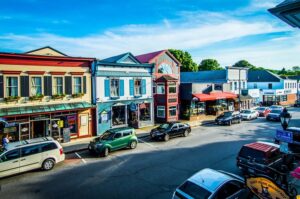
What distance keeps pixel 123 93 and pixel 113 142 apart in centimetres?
922

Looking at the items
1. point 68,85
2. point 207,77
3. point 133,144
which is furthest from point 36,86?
point 207,77

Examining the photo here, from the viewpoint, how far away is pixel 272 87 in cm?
5766

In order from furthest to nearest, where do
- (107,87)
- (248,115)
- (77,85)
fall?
(248,115) < (107,87) < (77,85)

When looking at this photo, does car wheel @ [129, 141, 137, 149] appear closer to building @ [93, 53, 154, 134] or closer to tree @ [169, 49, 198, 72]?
building @ [93, 53, 154, 134]

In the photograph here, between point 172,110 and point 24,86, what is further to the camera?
point 172,110

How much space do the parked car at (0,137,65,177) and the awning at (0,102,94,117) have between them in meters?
5.00

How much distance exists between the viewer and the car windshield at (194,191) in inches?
334

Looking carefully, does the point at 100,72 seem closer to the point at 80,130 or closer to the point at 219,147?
the point at 80,130

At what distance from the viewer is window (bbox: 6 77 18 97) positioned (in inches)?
754

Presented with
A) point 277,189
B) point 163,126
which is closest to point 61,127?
point 163,126

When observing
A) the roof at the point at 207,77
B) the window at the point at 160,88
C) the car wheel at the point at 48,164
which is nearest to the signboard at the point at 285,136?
the car wheel at the point at 48,164

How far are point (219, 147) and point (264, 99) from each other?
137ft

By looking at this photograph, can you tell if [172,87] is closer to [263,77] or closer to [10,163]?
[10,163]

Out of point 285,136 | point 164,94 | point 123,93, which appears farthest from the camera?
point 164,94
